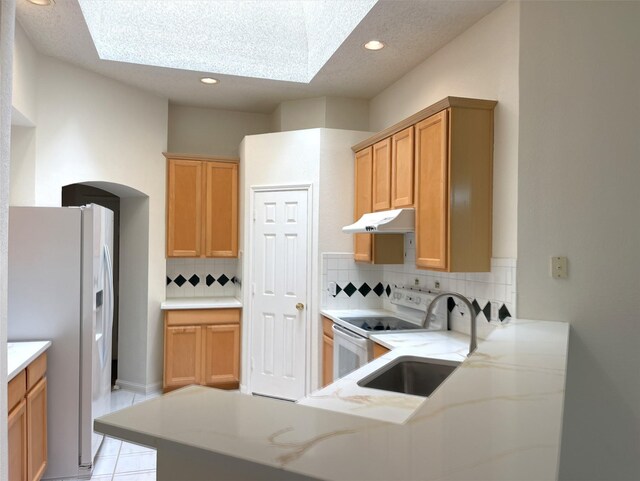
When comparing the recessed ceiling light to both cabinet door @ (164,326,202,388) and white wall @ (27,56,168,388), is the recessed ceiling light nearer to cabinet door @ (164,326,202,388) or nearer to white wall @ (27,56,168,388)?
white wall @ (27,56,168,388)

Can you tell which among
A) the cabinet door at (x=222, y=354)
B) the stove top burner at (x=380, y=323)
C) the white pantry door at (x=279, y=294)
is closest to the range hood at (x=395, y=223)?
the stove top burner at (x=380, y=323)

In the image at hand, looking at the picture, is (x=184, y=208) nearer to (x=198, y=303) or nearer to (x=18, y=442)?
(x=198, y=303)

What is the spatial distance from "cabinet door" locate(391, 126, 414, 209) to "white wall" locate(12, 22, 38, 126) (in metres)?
2.53

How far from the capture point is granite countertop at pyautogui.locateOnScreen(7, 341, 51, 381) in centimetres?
232

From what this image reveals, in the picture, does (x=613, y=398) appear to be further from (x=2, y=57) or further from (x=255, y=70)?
(x=255, y=70)

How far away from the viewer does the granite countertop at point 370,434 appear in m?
0.74

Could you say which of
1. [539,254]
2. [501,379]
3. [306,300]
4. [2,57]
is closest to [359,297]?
[306,300]

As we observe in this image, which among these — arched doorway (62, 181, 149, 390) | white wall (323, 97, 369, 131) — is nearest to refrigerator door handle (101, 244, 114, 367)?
arched doorway (62, 181, 149, 390)

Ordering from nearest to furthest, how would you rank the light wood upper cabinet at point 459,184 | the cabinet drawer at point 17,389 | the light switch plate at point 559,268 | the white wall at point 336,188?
the cabinet drawer at point 17,389 → the light switch plate at point 559,268 → the light wood upper cabinet at point 459,184 → the white wall at point 336,188

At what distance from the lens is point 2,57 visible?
1591 mm

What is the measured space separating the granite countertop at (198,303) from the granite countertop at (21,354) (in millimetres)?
1695

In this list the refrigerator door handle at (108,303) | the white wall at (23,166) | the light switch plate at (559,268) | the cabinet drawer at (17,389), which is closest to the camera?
the cabinet drawer at (17,389)

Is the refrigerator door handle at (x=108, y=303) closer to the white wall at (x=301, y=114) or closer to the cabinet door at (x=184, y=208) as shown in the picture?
the cabinet door at (x=184, y=208)

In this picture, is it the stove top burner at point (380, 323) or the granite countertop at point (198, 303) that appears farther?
the granite countertop at point (198, 303)
